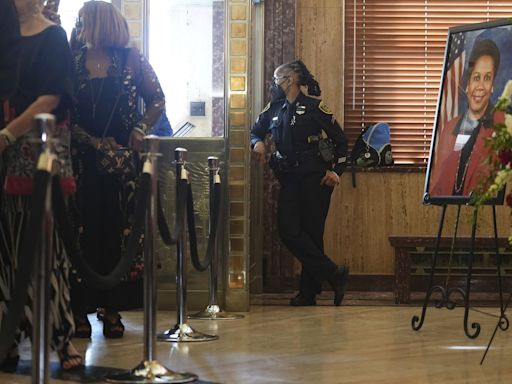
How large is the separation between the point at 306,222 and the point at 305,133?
59 cm

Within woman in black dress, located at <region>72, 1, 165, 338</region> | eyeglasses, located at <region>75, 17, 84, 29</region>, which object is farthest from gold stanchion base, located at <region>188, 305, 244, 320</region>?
eyeglasses, located at <region>75, 17, 84, 29</region>

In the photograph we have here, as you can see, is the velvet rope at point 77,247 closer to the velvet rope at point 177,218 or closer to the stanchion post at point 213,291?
the velvet rope at point 177,218

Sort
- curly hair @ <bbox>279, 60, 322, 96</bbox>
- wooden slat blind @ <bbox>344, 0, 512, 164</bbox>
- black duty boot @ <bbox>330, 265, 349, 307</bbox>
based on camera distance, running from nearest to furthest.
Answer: black duty boot @ <bbox>330, 265, 349, 307</bbox> → curly hair @ <bbox>279, 60, 322, 96</bbox> → wooden slat blind @ <bbox>344, 0, 512, 164</bbox>

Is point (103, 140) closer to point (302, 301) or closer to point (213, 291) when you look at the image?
point (213, 291)

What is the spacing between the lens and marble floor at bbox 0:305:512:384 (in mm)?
4027

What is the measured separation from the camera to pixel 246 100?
6.71 m

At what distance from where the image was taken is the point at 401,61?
28.2ft

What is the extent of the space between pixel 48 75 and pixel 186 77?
2.73 m

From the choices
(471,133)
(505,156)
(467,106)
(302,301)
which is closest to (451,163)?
(471,133)

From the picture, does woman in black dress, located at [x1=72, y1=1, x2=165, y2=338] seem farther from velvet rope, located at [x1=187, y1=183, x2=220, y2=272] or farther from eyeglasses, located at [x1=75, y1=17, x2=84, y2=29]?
velvet rope, located at [x1=187, y1=183, x2=220, y2=272]

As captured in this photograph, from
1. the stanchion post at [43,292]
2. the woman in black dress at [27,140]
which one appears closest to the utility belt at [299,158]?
the woman in black dress at [27,140]

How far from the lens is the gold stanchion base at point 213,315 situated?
248 inches

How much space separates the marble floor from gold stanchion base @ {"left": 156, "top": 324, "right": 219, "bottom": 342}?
0.08m

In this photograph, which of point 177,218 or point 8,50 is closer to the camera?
point 8,50
